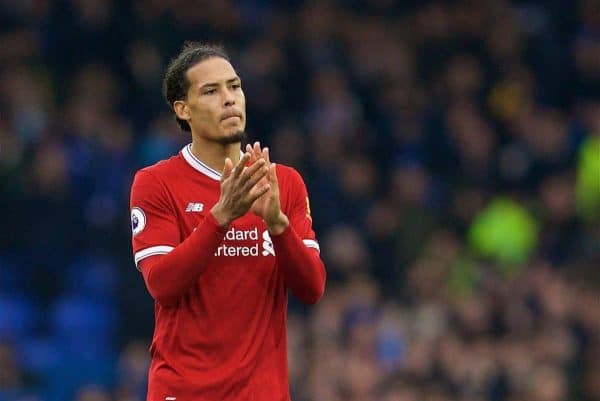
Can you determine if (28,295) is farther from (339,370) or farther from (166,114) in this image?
(339,370)

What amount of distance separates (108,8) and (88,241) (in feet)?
8.74

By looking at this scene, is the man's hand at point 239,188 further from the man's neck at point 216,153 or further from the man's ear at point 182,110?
the man's ear at point 182,110

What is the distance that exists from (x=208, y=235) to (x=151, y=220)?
37cm

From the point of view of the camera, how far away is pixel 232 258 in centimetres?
516

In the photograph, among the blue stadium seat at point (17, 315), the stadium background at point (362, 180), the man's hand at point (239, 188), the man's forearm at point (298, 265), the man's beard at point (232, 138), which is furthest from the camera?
the blue stadium seat at point (17, 315)

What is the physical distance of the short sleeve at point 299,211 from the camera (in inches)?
208

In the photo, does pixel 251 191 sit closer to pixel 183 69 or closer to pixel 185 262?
pixel 185 262

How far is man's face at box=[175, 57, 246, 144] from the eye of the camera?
5191 mm

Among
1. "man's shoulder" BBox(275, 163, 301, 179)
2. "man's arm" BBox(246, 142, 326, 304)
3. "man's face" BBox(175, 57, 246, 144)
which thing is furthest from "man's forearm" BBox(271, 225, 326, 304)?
"man's face" BBox(175, 57, 246, 144)

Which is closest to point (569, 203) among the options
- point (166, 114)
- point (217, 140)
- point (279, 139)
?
point (279, 139)

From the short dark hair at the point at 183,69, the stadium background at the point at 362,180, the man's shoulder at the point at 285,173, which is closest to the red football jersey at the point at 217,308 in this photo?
the man's shoulder at the point at 285,173

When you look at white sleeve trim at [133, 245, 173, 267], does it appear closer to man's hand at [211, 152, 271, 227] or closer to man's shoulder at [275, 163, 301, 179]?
man's hand at [211, 152, 271, 227]

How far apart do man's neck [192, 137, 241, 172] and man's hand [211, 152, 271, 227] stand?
15.4 inches

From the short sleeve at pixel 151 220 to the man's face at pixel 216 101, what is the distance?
0.26 metres
